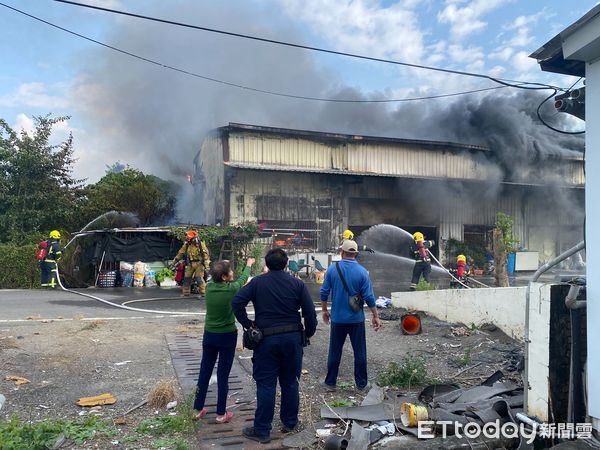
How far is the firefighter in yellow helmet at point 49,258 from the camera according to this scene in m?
13.7

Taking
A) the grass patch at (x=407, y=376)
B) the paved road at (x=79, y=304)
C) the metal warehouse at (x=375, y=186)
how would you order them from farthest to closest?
the metal warehouse at (x=375, y=186) < the paved road at (x=79, y=304) < the grass patch at (x=407, y=376)

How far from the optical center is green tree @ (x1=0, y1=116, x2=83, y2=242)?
58.1 ft

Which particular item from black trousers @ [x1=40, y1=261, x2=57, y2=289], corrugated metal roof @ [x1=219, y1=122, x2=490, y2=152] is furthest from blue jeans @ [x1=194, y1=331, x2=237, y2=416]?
corrugated metal roof @ [x1=219, y1=122, x2=490, y2=152]

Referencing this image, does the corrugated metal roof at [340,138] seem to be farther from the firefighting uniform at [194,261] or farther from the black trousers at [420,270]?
the black trousers at [420,270]

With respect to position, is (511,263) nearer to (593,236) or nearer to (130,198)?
(130,198)

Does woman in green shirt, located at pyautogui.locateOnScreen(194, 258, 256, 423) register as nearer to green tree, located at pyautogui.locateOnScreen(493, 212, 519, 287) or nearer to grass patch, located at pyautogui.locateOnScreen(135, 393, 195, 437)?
grass patch, located at pyautogui.locateOnScreen(135, 393, 195, 437)

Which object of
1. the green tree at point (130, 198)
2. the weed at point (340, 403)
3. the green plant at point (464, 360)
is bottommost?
the weed at point (340, 403)

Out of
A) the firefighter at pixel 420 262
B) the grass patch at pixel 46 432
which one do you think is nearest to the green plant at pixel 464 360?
the grass patch at pixel 46 432

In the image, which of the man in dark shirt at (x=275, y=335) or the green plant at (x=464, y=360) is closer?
the man in dark shirt at (x=275, y=335)

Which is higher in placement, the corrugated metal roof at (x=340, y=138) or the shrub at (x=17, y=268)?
the corrugated metal roof at (x=340, y=138)

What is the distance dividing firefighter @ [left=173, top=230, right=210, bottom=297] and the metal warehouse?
5.87 m

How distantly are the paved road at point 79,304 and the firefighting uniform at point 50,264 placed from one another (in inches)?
25.7

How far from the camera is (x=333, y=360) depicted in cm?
540

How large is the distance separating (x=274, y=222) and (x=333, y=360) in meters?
13.9
